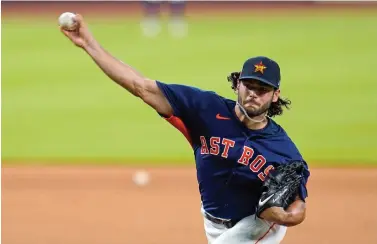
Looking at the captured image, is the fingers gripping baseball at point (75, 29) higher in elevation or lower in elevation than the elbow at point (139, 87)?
higher

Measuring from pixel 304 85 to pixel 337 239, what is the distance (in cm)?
996

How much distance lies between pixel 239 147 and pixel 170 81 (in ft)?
43.9

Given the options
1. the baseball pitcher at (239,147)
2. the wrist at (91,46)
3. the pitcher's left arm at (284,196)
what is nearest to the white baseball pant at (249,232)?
the baseball pitcher at (239,147)

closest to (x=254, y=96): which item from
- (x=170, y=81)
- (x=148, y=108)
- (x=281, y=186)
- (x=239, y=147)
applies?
(x=239, y=147)

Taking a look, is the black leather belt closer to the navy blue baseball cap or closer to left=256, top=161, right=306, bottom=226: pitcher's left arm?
left=256, top=161, right=306, bottom=226: pitcher's left arm

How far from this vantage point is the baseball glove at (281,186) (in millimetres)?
4242

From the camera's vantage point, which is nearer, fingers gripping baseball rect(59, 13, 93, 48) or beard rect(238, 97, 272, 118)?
fingers gripping baseball rect(59, 13, 93, 48)

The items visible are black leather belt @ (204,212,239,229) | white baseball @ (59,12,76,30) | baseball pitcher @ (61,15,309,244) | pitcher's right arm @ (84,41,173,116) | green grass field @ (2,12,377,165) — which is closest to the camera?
white baseball @ (59,12,76,30)

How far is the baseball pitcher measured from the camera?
4.45m

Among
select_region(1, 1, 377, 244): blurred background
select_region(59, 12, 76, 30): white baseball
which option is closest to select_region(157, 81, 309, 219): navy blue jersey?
select_region(59, 12, 76, 30): white baseball

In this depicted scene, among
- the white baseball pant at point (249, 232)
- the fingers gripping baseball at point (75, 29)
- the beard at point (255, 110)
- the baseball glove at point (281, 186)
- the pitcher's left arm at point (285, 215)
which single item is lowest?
the white baseball pant at point (249, 232)

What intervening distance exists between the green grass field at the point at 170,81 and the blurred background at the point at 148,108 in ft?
0.13

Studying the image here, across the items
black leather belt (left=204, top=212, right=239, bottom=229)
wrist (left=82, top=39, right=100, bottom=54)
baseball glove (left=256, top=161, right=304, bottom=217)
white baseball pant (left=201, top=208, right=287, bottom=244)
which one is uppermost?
wrist (left=82, top=39, right=100, bottom=54)

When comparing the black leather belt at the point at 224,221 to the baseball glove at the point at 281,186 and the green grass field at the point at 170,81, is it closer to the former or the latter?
the baseball glove at the point at 281,186
